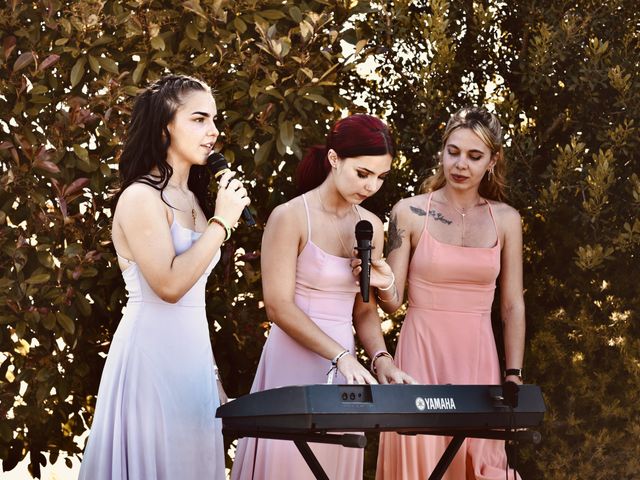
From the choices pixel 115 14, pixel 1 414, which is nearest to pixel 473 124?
pixel 115 14

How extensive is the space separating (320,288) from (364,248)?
10.9 inches

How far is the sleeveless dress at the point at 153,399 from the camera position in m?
3.39

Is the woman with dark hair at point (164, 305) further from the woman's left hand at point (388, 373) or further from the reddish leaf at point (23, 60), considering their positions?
the reddish leaf at point (23, 60)

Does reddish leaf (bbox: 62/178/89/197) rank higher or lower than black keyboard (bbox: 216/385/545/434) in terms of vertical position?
higher

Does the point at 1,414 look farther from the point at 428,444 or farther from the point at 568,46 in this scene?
the point at 568,46

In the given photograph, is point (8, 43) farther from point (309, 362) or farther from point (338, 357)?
point (338, 357)

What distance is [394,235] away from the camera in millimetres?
4625

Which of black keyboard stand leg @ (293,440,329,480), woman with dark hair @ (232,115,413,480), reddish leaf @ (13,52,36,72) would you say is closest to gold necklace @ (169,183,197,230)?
woman with dark hair @ (232,115,413,480)

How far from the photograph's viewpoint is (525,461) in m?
5.30

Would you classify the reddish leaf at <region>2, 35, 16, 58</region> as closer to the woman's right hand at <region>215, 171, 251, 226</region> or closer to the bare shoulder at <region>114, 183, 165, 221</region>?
the bare shoulder at <region>114, 183, 165, 221</region>

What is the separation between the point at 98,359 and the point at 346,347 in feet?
4.72

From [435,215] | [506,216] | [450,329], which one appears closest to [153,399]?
[450,329]

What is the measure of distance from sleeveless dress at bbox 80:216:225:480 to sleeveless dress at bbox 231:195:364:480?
39 cm

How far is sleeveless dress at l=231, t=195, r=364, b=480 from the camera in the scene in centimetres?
391
